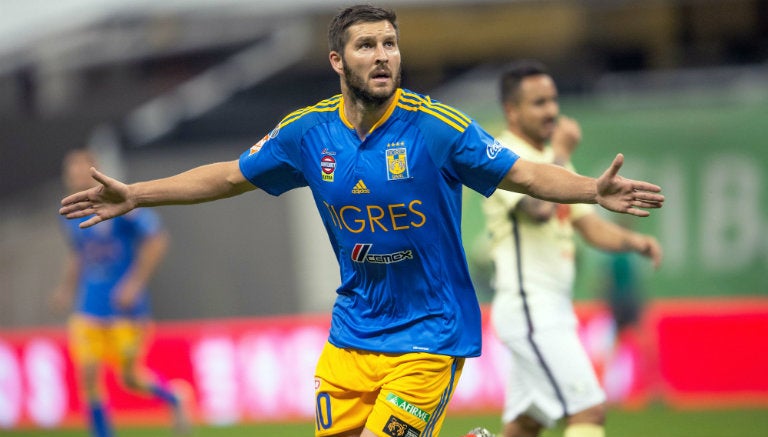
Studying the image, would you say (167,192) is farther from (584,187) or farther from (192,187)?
(584,187)

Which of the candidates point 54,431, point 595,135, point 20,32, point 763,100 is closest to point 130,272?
point 54,431

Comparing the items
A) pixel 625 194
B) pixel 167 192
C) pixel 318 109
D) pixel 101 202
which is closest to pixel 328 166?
pixel 318 109

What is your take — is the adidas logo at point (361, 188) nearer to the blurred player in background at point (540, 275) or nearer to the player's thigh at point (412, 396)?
the player's thigh at point (412, 396)

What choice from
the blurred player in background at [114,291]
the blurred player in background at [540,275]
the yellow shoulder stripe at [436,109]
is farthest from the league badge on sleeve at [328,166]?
the blurred player in background at [114,291]

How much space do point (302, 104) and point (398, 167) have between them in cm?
1492

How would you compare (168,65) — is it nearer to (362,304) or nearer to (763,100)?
(763,100)

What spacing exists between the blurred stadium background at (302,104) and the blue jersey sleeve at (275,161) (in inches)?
258

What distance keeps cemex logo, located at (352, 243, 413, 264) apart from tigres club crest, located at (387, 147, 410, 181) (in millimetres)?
340

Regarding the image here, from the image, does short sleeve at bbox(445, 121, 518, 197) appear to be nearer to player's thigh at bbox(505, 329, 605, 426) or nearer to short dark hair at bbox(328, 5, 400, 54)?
short dark hair at bbox(328, 5, 400, 54)

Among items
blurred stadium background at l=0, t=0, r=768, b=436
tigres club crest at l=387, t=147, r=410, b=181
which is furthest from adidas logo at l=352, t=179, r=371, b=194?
blurred stadium background at l=0, t=0, r=768, b=436

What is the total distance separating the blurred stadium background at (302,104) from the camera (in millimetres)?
13742

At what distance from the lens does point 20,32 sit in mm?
21000

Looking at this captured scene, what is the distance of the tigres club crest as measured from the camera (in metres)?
5.29

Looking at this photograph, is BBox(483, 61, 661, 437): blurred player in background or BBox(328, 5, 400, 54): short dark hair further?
BBox(483, 61, 661, 437): blurred player in background
